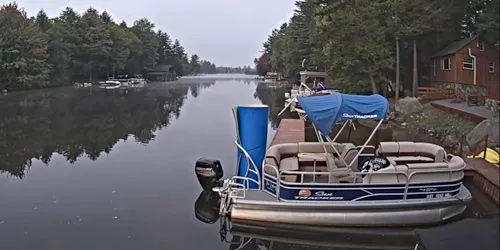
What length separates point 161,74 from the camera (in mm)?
110500

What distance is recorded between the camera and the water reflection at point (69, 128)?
1831 centimetres

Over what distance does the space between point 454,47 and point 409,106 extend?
6.41 meters

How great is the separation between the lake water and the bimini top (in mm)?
2888

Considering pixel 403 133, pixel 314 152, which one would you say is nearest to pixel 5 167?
pixel 314 152

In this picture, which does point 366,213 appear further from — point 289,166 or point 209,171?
point 209,171

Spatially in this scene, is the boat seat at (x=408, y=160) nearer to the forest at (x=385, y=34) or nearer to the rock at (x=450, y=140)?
the rock at (x=450, y=140)

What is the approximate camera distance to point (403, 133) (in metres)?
21.7

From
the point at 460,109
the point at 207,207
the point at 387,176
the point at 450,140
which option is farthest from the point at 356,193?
the point at 460,109

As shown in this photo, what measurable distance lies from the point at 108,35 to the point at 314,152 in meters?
77.8

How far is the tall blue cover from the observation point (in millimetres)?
10477

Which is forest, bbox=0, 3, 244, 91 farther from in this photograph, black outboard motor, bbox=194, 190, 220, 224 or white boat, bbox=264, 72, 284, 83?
black outboard motor, bbox=194, 190, 220, 224

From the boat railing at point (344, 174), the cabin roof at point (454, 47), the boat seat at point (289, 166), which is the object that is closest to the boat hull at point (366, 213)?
the boat railing at point (344, 174)

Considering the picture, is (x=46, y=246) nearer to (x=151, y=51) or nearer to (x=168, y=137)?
(x=168, y=137)

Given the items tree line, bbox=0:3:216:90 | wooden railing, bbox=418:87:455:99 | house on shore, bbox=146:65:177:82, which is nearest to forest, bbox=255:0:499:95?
wooden railing, bbox=418:87:455:99
